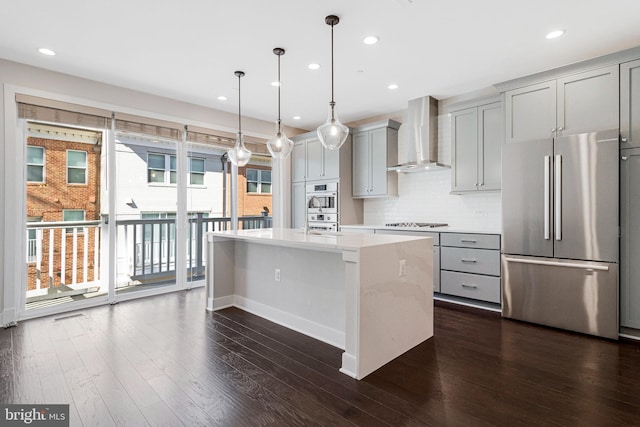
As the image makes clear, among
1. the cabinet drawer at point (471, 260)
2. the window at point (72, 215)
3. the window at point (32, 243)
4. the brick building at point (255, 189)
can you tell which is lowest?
the cabinet drawer at point (471, 260)

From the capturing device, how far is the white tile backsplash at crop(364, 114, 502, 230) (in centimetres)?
431

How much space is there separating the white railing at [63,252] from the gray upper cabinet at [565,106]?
5065mm

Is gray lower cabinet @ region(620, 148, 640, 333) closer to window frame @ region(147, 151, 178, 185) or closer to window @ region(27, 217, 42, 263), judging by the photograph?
window frame @ region(147, 151, 178, 185)

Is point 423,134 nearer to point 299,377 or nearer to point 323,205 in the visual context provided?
point 323,205

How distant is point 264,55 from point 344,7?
108cm

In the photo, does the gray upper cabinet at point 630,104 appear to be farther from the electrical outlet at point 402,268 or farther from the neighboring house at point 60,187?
the neighboring house at point 60,187

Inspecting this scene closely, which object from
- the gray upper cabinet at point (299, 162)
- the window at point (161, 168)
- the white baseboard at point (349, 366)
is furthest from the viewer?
the gray upper cabinet at point (299, 162)

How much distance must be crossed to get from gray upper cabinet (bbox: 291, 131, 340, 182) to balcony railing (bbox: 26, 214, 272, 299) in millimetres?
1551

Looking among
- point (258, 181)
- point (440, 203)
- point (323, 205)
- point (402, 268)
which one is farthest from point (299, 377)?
point (258, 181)

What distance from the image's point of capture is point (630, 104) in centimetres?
292

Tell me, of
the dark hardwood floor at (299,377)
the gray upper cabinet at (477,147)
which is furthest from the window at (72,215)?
the gray upper cabinet at (477,147)

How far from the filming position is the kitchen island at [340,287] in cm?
231

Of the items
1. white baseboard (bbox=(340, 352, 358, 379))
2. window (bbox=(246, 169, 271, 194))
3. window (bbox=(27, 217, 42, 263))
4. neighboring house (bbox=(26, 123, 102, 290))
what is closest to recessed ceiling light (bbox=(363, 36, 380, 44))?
white baseboard (bbox=(340, 352, 358, 379))

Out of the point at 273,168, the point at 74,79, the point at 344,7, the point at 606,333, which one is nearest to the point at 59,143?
the point at 74,79
